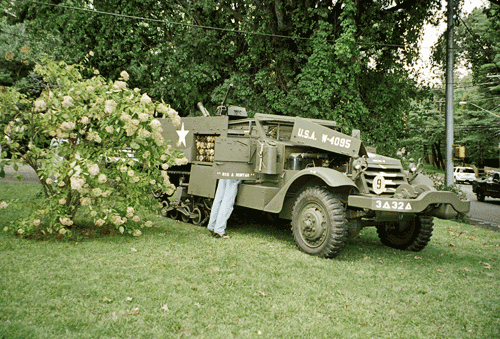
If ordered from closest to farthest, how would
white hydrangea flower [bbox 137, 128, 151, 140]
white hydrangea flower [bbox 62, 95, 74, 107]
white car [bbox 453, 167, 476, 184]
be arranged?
white hydrangea flower [bbox 62, 95, 74, 107] → white hydrangea flower [bbox 137, 128, 151, 140] → white car [bbox 453, 167, 476, 184]

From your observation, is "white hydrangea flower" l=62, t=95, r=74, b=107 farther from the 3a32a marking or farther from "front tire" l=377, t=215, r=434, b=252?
"front tire" l=377, t=215, r=434, b=252

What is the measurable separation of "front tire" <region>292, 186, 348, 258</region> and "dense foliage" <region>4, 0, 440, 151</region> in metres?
6.58

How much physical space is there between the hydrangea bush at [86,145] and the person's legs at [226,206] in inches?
40.1

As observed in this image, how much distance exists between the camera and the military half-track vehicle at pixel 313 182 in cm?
640

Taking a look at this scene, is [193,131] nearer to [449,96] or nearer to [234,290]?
[234,290]

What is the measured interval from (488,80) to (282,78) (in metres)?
27.7

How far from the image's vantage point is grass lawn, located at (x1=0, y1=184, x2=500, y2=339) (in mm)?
4113

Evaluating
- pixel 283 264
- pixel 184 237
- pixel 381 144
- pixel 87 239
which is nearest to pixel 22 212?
pixel 87 239

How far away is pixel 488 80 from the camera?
118ft

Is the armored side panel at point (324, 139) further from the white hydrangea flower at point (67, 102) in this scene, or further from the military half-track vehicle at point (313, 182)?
the white hydrangea flower at point (67, 102)

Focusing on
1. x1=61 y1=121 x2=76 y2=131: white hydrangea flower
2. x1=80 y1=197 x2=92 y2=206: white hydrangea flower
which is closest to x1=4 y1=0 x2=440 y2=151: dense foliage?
x1=61 y1=121 x2=76 y2=131: white hydrangea flower

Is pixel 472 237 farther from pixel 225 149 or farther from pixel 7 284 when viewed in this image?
pixel 7 284

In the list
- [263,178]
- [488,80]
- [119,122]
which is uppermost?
[488,80]

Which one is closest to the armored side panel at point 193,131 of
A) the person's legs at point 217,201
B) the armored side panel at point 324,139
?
the person's legs at point 217,201
